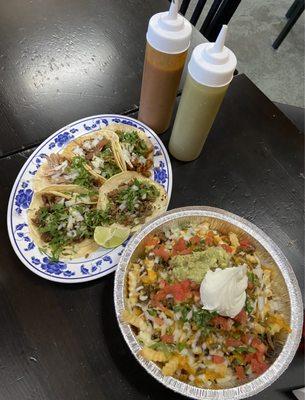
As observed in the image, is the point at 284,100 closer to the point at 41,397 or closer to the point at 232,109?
the point at 232,109

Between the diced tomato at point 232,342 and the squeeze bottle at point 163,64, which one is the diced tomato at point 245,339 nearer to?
the diced tomato at point 232,342

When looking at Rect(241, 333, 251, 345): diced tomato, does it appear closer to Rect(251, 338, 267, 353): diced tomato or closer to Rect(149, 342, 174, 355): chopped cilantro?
Rect(251, 338, 267, 353): diced tomato

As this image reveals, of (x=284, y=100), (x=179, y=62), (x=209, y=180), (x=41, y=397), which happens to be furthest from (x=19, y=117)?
(x=284, y=100)

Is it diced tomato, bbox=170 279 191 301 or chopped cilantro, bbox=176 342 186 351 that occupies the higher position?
diced tomato, bbox=170 279 191 301

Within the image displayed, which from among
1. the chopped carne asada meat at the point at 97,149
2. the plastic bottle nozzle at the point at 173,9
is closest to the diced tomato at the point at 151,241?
the chopped carne asada meat at the point at 97,149

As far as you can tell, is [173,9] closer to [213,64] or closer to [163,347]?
[213,64]

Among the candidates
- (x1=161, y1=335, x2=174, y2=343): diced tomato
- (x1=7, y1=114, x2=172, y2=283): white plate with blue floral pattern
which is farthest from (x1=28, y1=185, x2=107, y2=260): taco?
(x1=161, y1=335, x2=174, y2=343): diced tomato

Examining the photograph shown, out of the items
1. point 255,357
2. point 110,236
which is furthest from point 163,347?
point 110,236
